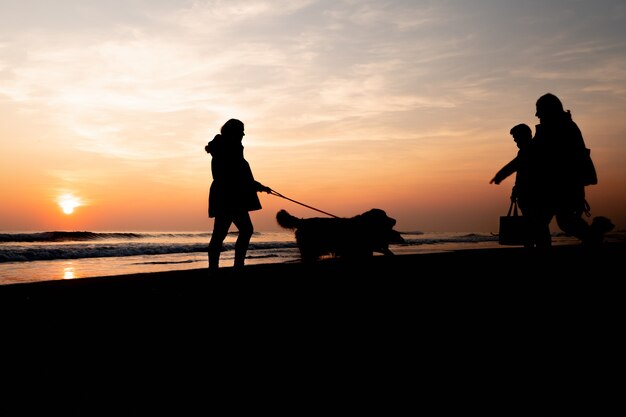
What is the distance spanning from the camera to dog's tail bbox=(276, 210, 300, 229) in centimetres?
948

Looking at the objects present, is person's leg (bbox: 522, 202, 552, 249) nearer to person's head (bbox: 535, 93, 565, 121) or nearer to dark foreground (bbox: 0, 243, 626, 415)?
dark foreground (bbox: 0, 243, 626, 415)

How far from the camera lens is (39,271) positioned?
41.4 feet

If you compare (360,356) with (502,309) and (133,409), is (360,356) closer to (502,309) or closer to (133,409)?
(133,409)

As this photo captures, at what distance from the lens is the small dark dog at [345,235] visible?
356 inches

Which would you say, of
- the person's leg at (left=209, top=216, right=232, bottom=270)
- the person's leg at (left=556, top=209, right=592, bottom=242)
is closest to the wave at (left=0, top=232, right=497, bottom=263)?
the person's leg at (left=556, top=209, right=592, bottom=242)

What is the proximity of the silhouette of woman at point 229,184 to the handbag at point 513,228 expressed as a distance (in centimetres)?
378

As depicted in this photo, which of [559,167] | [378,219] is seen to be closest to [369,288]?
[559,167]

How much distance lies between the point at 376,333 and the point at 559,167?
4.72 m

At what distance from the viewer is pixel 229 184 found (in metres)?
7.04

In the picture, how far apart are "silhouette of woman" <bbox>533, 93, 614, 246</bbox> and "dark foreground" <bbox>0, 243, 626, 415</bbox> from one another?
93 centimetres

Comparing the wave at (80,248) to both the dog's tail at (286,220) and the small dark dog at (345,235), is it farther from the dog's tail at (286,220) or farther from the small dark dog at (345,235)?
the small dark dog at (345,235)

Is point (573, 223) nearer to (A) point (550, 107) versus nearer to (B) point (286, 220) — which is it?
(A) point (550, 107)

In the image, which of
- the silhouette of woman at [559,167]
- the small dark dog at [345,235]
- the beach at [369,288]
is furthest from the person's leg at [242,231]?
the silhouette of woman at [559,167]

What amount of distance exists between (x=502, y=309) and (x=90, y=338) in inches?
118
